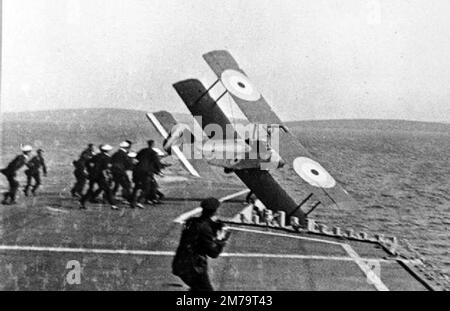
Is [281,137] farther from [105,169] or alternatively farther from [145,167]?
[105,169]

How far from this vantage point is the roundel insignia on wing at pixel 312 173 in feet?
47.7

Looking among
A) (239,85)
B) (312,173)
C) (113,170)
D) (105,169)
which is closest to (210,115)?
(239,85)

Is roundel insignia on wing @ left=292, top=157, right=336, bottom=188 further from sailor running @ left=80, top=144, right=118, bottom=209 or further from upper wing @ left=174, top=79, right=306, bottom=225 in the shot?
sailor running @ left=80, top=144, right=118, bottom=209

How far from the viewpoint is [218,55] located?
17.4 metres

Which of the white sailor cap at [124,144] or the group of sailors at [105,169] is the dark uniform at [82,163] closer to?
the group of sailors at [105,169]

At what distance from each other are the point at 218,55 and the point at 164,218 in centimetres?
556

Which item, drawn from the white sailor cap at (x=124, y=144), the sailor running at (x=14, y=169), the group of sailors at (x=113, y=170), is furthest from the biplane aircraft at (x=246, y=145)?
the sailor running at (x=14, y=169)

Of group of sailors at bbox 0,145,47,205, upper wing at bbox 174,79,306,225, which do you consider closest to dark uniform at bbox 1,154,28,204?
group of sailors at bbox 0,145,47,205

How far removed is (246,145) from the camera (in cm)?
1803

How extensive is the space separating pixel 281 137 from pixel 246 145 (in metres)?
2.09

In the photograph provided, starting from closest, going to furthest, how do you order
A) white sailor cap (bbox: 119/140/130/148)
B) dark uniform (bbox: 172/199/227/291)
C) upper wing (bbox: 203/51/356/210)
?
dark uniform (bbox: 172/199/227/291)
upper wing (bbox: 203/51/356/210)
white sailor cap (bbox: 119/140/130/148)

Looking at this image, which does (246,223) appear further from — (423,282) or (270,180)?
(423,282)

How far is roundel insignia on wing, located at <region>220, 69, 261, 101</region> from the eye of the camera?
53.2ft
